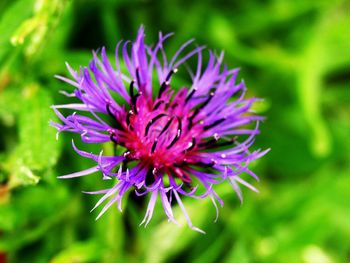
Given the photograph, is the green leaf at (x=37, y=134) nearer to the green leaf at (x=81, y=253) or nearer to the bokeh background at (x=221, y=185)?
the bokeh background at (x=221, y=185)

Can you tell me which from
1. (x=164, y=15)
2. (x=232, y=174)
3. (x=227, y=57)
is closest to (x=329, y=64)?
(x=227, y=57)

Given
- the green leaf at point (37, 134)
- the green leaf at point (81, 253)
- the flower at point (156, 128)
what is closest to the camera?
the flower at point (156, 128)

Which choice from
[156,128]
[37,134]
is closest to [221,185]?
[156,128]

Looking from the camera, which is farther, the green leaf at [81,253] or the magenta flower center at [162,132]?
the green leaf at [81,253]

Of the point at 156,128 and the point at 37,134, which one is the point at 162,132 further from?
the point at 37,134

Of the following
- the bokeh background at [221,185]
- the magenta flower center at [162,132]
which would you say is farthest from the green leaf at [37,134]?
the magenta flower center at [162,132]

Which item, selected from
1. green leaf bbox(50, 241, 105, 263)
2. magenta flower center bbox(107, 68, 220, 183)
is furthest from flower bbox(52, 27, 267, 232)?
green leaf bbox(50, 241, 105, 263)

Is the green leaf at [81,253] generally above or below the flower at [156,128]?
below

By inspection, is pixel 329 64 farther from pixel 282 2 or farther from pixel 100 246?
pixel 100 246

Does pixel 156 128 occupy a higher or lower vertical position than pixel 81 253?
higher
